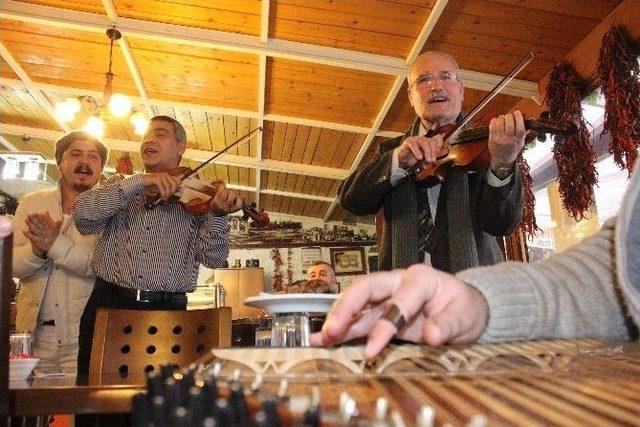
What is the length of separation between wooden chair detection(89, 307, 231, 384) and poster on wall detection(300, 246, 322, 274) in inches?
321

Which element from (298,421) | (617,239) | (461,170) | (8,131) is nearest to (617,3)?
(461,170)

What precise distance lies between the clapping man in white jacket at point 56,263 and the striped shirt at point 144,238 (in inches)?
6.3

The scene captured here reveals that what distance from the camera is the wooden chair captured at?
5.56 ft

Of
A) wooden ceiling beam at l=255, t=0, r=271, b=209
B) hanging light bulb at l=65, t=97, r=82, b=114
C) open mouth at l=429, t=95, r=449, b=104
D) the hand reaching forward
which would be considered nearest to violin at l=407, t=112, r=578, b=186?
open mouth at l=429, t=95, r=449, b=104

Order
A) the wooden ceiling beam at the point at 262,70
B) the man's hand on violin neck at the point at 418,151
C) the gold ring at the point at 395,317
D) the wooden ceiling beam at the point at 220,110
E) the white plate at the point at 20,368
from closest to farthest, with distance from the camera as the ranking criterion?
the gold ring at the point at 395,317 → the white plate at the point at 20,368 → the man's hand on violin neck at the point at 418,151 → the wooden ceiling beam at the point at 262,70 → the wooden ceiling beam at the point at 220,110

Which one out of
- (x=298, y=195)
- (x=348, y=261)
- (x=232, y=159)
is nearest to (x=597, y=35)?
(x=232, y=159)

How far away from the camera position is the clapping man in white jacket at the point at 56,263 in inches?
95.1

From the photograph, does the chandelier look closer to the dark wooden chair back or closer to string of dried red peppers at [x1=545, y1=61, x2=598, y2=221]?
string of dried red peppers at [x1=545, y1=61, x2=598, y2=221]

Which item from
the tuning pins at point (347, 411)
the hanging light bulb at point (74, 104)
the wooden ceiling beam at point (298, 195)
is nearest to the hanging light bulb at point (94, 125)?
the hanging light bulb at point (74, 104)

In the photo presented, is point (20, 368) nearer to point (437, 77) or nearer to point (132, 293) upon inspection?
point (132, 293)

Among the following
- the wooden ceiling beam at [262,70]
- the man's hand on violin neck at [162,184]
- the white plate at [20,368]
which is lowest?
the white plate at [20,368]

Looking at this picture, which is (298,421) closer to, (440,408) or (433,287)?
(440,408)

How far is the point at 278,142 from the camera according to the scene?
6203mm

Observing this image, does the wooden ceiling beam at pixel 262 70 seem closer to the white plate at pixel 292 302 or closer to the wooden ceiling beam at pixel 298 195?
the wooden ceiling beam at pixel 298 195
